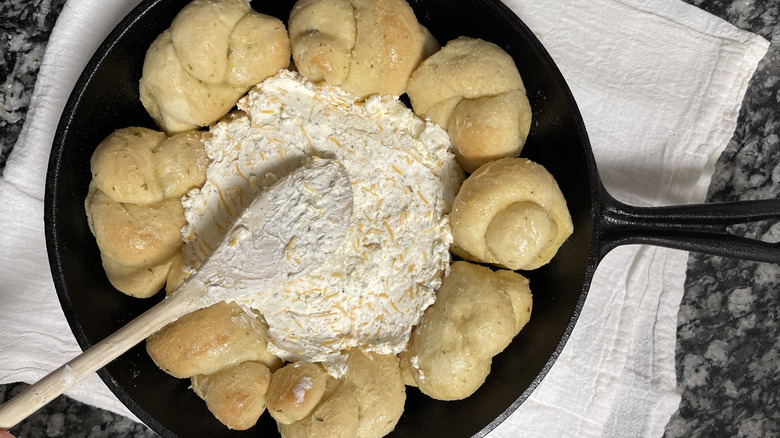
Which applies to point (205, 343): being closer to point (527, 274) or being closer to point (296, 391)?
point (296, 391)

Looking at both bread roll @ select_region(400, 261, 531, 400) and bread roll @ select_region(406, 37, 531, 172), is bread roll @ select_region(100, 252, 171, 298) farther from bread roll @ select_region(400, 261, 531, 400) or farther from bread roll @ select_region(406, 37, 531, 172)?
bread roll @ select_region(406, 37, 531, 172)

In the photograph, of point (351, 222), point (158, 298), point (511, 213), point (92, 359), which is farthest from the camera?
point (158, 298)

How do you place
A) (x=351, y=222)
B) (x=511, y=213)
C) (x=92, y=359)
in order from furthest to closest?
(x=351, y=222) < (x=511, y=213) < (x=92, y=359)

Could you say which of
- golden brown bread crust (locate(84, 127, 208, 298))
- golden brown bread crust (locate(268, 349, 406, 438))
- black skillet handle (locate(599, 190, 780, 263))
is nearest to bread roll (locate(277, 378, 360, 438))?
golden brown bread crust (locate(268, 349, 406, 438))

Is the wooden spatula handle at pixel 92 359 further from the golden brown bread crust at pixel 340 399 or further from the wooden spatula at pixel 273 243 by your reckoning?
the golden brown bread crust at pixel 340 399

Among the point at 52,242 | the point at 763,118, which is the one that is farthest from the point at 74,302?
the point at 763,118

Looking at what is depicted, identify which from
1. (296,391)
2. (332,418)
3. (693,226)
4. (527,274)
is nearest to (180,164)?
(296,391)
